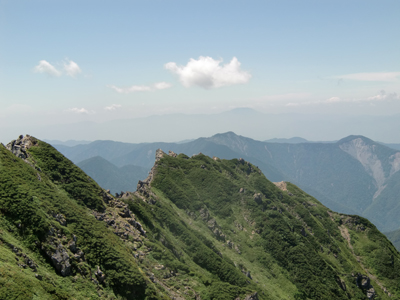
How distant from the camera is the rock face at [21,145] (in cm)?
8756

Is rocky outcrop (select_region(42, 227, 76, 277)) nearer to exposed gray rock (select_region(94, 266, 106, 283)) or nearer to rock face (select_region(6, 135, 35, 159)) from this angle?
exposed gray rock (select_region(94, 266, 106, 283))

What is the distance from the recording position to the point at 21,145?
9581 centimetres

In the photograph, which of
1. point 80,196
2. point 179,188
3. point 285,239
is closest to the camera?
point 80,196

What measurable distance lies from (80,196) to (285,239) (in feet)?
355

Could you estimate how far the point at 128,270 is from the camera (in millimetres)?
63719

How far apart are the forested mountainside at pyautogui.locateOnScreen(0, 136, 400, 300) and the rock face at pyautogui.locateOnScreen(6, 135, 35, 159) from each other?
0.47 m

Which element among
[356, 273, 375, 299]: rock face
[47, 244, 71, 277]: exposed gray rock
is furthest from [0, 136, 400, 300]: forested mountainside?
[356, 273, 375, 299]: rock face

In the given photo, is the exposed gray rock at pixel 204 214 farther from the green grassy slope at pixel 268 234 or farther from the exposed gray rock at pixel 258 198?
the exposed gray rock at pixel 258 198

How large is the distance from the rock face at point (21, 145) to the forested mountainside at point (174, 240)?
465 mm

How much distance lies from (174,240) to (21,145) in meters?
66.1

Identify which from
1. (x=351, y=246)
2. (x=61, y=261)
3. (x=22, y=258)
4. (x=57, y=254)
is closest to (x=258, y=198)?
(x=351, y=246)

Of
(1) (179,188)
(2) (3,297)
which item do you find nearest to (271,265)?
(1) (179,188)

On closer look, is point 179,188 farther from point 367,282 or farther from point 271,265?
point 367,282

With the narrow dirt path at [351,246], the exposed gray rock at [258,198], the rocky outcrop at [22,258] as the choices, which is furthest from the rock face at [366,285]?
the rocky outcrop at [22,258]
